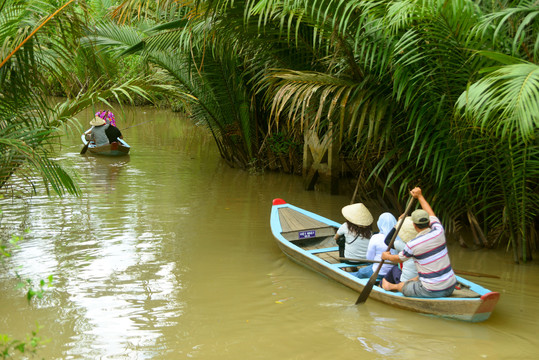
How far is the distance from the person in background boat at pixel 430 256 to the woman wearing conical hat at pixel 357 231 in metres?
1.13

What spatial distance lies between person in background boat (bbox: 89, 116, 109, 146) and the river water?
441 centimetres

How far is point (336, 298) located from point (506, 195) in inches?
90.6

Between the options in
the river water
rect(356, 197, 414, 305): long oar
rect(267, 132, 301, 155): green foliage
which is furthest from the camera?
rect(267, 132, 301, 155): green foliage

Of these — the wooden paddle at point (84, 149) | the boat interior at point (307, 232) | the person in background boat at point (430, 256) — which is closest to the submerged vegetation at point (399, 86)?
the person in background boat at point (430, 256)

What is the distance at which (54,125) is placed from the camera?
7.11 meters

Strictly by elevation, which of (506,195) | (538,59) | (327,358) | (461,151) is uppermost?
(538,59)

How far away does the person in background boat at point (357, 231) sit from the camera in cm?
667

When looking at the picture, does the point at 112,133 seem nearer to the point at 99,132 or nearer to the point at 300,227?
the point at 99,132

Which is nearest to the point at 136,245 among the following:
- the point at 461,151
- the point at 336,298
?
the point at 336,298

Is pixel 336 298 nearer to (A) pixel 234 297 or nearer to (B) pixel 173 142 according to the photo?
(A) pixel 234 297

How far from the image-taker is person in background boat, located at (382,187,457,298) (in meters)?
5.36

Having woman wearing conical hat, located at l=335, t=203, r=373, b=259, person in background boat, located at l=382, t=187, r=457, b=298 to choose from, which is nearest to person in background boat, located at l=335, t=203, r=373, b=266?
woman wearing conical hat, located at l=335, t=203, r=373, b=259

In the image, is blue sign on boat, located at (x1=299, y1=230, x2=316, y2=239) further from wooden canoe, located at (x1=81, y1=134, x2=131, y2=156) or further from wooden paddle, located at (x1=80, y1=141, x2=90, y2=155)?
wooden paddle, located at (x1=80, y1=141, x2=90, y2=155)

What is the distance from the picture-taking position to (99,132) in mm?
14883
